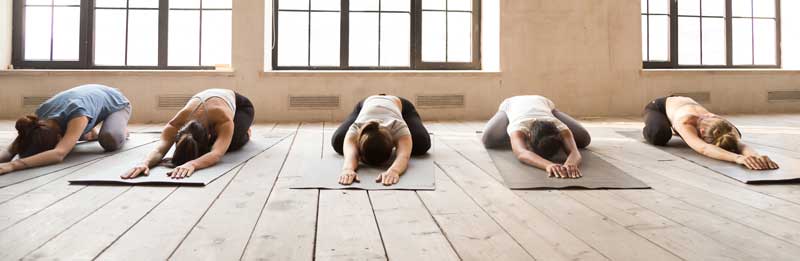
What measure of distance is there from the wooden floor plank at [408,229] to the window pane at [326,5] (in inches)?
165

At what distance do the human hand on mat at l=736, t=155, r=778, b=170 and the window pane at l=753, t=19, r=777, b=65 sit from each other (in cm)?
491

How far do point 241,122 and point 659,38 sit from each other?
5211mm

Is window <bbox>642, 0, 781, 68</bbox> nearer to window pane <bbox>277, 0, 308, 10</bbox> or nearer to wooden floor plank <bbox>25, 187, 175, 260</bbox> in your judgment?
window pane <bbox>277, 0, 308, 10</bbox>

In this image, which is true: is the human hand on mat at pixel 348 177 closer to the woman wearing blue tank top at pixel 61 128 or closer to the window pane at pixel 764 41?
the woman wearing blue tank top at pixel 61 128

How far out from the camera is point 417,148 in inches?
127

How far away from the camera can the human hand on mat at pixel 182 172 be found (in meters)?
2.43

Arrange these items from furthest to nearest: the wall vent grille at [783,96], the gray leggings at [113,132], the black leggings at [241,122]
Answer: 1. the wall vent grille at [783,96]
2. the black leggings at [241,122]
3. the gray leggings at [113,132]

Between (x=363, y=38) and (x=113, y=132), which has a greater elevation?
(x=363, y=38)

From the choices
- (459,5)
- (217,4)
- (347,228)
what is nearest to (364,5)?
(459,5)

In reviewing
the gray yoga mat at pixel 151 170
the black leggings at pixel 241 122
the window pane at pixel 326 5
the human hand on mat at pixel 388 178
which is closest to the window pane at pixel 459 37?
the window pane at pixel 326 5

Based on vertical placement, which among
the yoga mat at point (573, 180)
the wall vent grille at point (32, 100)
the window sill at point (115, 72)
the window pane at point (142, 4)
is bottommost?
the yoga mat at point (573, 180)

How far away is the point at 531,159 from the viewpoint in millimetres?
2779

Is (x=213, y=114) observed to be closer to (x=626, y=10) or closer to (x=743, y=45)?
(x=626, y=10)

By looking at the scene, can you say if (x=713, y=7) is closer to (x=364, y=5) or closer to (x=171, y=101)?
(x=364, y=5)
